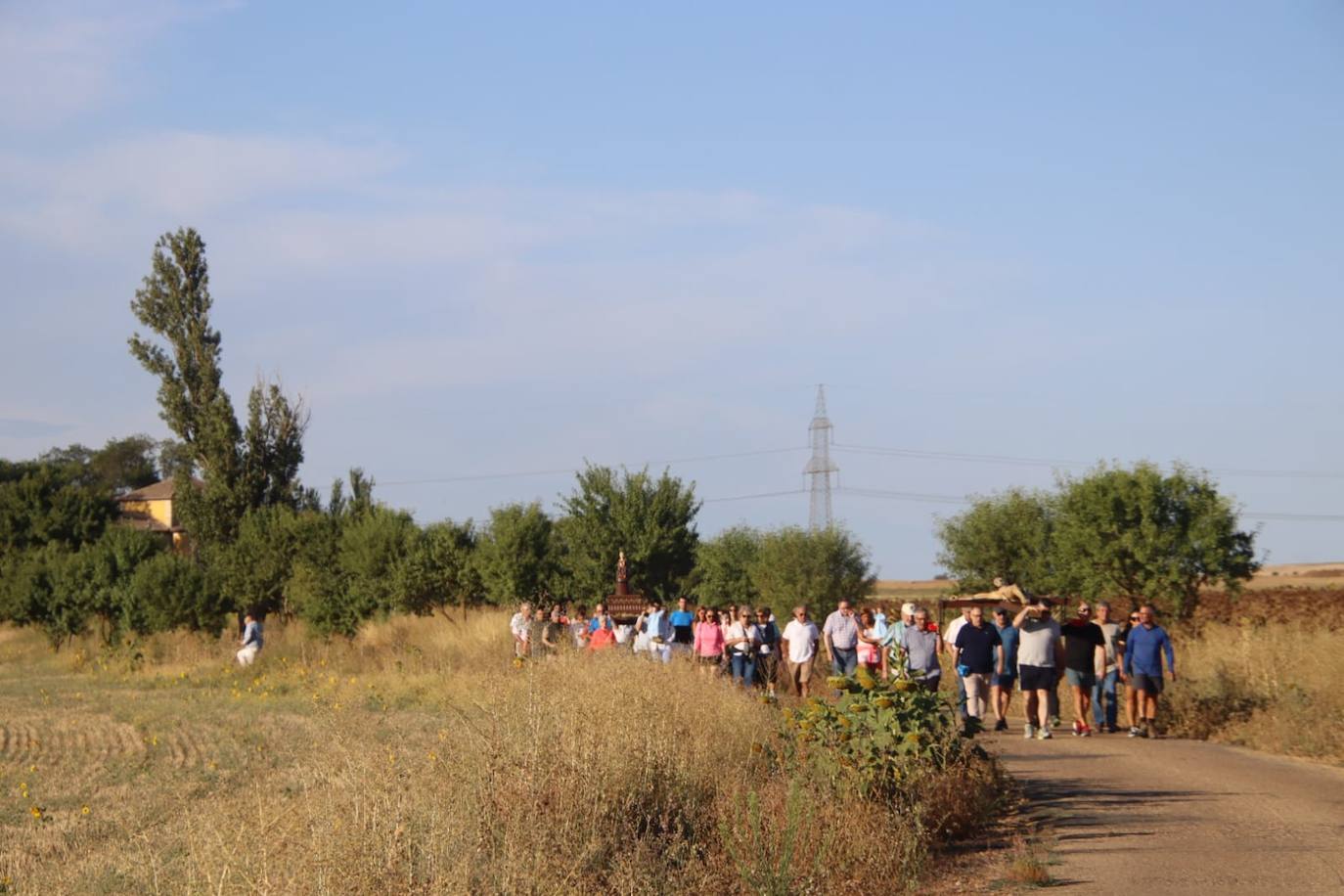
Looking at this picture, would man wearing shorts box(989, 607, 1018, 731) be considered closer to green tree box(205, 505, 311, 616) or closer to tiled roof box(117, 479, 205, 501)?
green tree box(205, 505, 311, 616)

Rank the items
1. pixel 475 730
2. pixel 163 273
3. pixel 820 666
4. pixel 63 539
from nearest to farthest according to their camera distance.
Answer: pixel 475 730 < pixel 820 666 < pixel 163 273 < pixel 63 539

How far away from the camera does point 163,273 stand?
52.4 meters

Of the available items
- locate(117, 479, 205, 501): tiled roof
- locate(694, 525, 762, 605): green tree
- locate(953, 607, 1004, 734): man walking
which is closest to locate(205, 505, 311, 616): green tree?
locate(694, 525, 762, 605): green tree

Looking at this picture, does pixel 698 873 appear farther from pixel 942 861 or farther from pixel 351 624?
pixel 351 624

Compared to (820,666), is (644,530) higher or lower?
higher

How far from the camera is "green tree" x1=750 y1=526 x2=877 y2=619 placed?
157 feet

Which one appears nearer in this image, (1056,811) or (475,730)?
(475,730)

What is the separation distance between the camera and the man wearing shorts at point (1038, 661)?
642 inches

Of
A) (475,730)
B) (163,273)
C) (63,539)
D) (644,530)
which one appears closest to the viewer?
(475,730)

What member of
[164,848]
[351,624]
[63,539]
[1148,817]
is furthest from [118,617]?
[1148,817]

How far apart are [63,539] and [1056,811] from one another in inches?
2123

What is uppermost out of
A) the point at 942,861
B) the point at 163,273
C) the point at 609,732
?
the point at 163,273

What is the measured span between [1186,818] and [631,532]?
110ft

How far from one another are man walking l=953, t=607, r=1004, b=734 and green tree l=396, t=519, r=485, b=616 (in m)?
24.9
